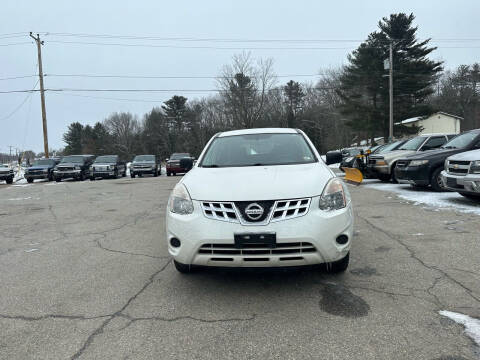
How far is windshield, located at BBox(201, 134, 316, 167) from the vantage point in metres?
4.43

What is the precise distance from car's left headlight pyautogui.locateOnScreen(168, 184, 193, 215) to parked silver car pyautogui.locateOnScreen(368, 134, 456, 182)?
1082 centimetres

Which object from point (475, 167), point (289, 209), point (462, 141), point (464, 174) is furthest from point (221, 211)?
point (462, 141)

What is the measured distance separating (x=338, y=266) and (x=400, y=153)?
10.5m

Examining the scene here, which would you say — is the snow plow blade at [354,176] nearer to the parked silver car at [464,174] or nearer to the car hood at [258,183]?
the parked silver car at [464,174]

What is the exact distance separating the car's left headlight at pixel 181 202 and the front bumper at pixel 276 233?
→ 8 cm

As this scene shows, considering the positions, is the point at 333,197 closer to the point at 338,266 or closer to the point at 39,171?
the point at 338,266

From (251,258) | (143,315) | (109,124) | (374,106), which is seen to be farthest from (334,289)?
(109,124)

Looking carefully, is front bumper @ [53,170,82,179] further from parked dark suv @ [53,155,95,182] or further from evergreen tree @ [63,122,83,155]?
evergreen tree @ [63,122,83,155]

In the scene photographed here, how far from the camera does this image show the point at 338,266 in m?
3.76

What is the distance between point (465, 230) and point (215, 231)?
15.3ft

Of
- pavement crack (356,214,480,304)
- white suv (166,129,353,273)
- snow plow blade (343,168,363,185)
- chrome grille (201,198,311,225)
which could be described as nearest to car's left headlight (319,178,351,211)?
white suv (166,129,353,273)

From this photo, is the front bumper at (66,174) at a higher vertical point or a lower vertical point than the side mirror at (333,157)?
lower

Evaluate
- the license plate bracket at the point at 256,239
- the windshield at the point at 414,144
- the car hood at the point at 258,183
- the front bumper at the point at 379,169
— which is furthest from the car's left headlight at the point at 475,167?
the license plate bracket at the point at 256,239

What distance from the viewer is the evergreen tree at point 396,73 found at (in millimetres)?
36844
